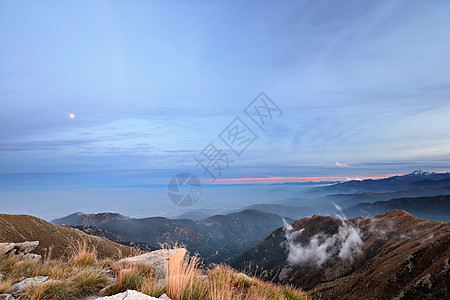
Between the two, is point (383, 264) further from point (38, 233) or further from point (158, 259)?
point (38, 233)

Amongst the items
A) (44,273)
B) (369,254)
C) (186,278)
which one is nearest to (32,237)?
(44,273)

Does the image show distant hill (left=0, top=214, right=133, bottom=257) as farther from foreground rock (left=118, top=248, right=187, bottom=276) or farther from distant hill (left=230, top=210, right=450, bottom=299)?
foreground rock (left=118, top=248, right=187, bottom=276)

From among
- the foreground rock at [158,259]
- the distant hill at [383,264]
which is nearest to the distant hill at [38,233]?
the distant hill at [383,264]

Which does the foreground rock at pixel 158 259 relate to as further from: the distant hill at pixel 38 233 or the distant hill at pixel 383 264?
the distant hill at pixel 38 233

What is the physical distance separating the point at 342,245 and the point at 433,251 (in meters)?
177

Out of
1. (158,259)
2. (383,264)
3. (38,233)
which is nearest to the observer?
(158,259)

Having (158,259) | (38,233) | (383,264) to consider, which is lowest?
(383,264)

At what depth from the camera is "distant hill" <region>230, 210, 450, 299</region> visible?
25.1 metres

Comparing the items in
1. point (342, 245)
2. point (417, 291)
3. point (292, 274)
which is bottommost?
point (292, 274)

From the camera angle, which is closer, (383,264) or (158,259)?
(158,259)

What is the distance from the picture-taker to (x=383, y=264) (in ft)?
212


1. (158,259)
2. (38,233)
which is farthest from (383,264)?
(38,233)

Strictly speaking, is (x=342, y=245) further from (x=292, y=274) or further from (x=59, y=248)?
(x=59, y=248)

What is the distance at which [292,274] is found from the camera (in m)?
195
